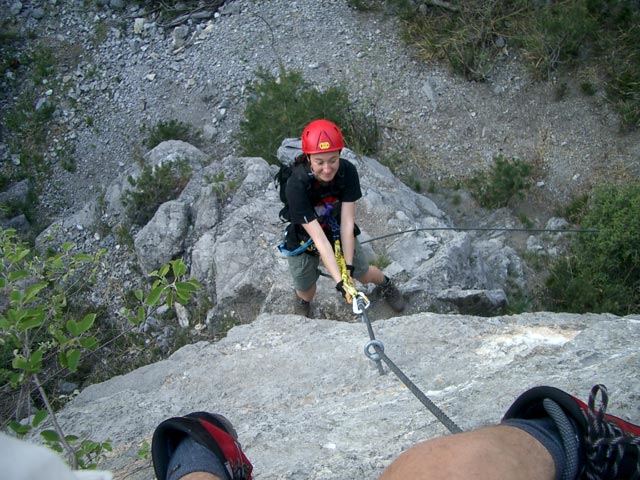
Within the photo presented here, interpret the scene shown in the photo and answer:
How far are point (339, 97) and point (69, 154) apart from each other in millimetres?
4563

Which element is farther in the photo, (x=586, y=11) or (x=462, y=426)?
(x=586, y=11)

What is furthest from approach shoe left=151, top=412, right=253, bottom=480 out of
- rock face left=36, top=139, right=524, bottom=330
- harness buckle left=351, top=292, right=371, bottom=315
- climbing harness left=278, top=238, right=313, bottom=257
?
rock face left=36, top=139, right=524, bottom=330

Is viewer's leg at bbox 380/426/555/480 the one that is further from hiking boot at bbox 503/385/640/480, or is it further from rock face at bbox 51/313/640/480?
rock face at bbox 51/313/640/480

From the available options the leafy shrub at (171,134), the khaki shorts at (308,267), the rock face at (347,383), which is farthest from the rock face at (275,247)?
the leafy shrub at (171,134)

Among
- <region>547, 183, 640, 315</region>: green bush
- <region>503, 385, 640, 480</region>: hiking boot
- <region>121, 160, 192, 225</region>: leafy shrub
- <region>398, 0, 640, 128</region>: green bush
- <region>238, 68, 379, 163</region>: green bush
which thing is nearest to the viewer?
<region>503, 385, 640, 480</region>: hiking boot

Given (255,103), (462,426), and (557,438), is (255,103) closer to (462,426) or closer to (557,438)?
(462,426)

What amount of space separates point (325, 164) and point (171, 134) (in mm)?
5970

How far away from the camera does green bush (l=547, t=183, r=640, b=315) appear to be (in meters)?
5.30

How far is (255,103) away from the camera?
805 cm

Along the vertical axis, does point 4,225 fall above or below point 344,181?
below

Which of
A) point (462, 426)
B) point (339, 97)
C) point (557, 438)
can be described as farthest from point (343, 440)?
point (339, 97)

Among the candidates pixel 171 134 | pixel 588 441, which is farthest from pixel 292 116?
pixel 588 441

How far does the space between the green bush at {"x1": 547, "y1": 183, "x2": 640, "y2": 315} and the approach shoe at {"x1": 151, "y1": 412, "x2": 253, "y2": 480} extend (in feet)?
13.5

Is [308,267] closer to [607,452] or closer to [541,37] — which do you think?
[607,452]
